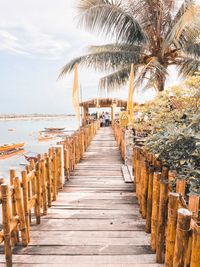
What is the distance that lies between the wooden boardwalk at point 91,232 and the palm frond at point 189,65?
841 cm

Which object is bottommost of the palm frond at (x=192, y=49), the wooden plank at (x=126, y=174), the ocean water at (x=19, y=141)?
the ocean water at (x=19, y=141)

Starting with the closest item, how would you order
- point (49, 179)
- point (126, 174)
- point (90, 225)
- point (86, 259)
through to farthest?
point (86, 259) < point (90, 225) < point (49, 179) < point (126, 174)

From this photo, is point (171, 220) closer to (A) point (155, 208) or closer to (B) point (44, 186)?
(A) point (155, 208)

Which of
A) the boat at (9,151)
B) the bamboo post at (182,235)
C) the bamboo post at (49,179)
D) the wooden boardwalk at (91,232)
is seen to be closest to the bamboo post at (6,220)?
the wooden boardwalk at (91,232)

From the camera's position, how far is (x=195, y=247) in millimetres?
1896

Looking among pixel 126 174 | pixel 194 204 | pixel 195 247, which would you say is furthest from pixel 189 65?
pixel 195 247

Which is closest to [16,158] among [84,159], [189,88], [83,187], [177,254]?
[84,159]

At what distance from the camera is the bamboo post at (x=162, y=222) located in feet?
9.11

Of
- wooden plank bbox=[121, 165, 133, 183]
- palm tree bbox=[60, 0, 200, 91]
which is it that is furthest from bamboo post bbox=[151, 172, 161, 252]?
palm tree bbox=[60, 0, 200, 91]

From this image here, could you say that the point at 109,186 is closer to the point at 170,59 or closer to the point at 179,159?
the point at 179,159

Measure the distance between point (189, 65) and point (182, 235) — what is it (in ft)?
37.4

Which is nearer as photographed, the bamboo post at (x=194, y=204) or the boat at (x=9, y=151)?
the bamboo post at (x=194, y=204)

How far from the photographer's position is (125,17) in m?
10.8

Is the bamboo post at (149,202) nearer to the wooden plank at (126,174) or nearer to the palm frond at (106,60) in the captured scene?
the wooden plank at (126,174)
